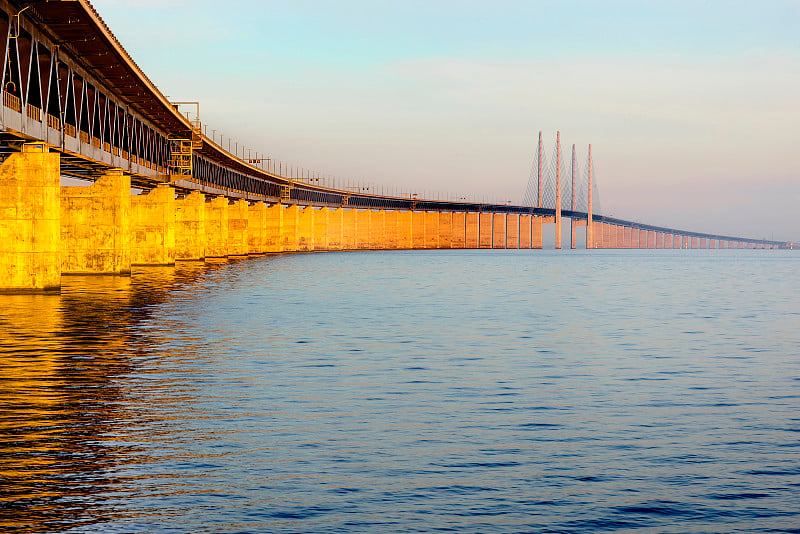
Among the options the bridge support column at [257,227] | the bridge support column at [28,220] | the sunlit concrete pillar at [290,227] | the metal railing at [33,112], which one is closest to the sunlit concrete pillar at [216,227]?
the bridge support column at [257,227]

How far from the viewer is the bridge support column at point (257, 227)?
531 feet

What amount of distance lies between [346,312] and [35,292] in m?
15.7

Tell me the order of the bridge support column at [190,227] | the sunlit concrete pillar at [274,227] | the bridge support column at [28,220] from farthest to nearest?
the sunlit concrete pillar at [274,227]
the bridge support column at [190,227]
the bridge support column at [28,220]

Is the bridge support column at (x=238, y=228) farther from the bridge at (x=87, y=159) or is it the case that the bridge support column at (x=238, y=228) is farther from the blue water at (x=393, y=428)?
the blue water at (x=393, y=428)

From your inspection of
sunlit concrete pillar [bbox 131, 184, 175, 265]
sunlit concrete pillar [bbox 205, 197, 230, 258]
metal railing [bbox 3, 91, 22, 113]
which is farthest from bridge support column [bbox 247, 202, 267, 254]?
metal railing [bbox 3, 91, 22, 113]

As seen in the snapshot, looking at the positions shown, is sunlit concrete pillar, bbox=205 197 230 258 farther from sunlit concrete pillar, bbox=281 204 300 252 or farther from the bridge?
sunlit concrete pillar, bbox=281 204 300 252

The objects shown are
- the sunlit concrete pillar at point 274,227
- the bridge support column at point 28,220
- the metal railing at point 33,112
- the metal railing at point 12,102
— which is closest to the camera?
the metal railing at point 12,102

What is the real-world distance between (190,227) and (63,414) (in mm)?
97618

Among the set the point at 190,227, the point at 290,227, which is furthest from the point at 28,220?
the point at 290,227

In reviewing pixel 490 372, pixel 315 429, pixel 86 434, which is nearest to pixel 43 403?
pixel 86 434

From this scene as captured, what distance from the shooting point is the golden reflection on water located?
10.2 metres

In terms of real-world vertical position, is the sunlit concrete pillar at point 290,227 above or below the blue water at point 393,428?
above

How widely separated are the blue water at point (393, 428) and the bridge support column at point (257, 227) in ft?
422

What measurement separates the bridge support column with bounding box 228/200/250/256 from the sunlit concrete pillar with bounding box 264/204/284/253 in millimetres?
26482
